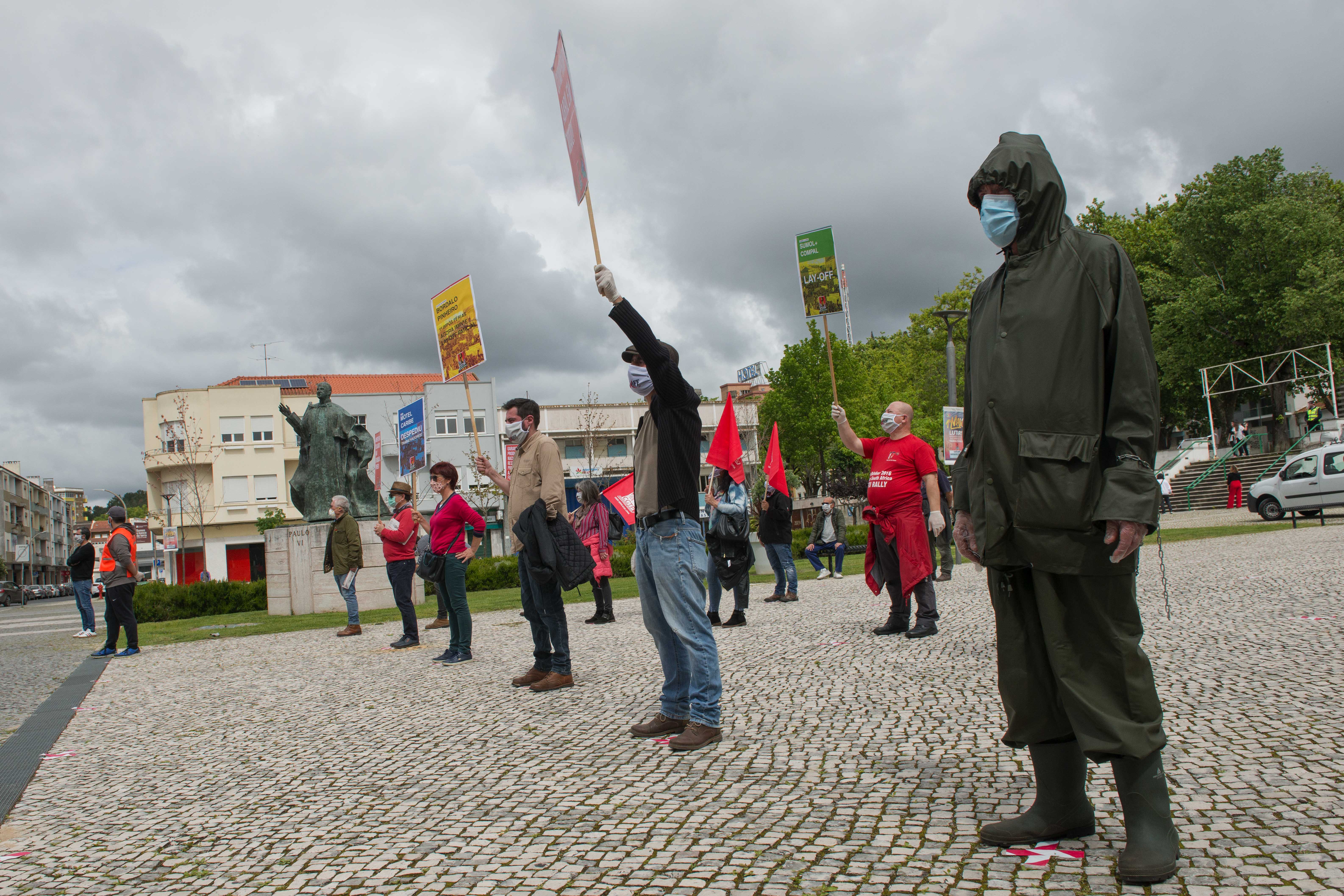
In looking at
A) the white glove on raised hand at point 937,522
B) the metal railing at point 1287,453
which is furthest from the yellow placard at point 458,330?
the metal railing at point 1287,453

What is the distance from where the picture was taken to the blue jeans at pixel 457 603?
8.23 meters

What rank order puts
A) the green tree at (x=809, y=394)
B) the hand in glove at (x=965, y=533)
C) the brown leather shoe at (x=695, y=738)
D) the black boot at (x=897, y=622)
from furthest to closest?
1. the green tree at (x=809, y=394)
2. the black boot at (x=897, y=622)
3. the brown leather shoe at (x=695, y=738)
4. the hand in glove at (x=965, y=533)

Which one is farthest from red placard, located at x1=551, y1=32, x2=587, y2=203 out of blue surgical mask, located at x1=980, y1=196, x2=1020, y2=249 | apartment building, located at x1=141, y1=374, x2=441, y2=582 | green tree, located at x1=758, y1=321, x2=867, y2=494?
apartment building, located at x1=141, y1=374, x2=441, y2=582

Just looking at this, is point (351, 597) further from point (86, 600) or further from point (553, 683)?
point (553, 683)

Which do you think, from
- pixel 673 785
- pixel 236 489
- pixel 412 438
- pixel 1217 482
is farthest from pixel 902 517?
pixel 236 489

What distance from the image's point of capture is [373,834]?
3375 mm

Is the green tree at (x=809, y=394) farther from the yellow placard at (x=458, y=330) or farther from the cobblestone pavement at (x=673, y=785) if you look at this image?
the cobblestone pavement at (x=673, y=785)

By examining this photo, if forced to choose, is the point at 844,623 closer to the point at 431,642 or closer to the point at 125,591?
the point at 431,642

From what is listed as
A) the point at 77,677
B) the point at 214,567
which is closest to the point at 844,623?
the point at 77,677

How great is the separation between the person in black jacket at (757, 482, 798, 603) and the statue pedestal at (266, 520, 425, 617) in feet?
24.2

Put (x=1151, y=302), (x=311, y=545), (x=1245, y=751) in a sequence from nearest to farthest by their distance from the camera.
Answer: (x=1245, y=751) < (x=311, y=545) < (x=1151, y=302)

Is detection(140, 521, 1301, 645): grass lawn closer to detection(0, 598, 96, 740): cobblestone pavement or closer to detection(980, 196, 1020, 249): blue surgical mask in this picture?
detection(0, 598, 96, 740): cobblestone pavement

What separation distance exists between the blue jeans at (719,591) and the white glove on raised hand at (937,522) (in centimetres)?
303

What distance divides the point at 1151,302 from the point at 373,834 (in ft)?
175
